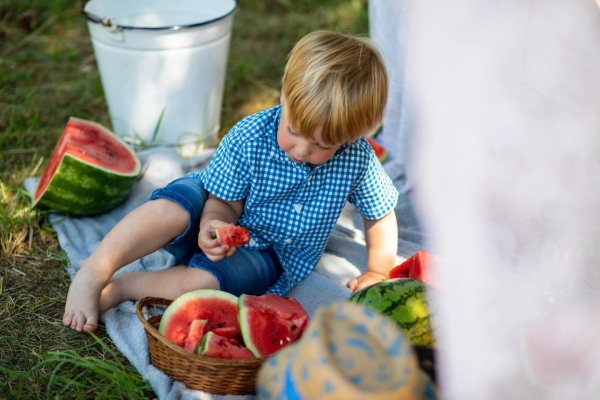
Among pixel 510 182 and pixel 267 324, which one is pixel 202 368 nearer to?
pixel 267 324

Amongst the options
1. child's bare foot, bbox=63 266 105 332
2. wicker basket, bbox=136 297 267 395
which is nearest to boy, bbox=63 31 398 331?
child's bare foot, bbox=63 266 105 332

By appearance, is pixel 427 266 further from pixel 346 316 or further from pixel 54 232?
pixel 54 232

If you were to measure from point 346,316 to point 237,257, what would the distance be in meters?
0.92

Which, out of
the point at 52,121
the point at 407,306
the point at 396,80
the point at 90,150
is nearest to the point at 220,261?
the point at 407,306

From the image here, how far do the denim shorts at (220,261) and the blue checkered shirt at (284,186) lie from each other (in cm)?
4

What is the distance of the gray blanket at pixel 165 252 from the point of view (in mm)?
1794

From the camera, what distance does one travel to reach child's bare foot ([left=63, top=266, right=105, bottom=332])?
6.18 ft

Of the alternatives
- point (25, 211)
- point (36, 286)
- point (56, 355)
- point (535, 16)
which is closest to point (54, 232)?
point (25, 211)

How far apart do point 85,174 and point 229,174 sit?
0.69 metres

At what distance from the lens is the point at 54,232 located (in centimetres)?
243

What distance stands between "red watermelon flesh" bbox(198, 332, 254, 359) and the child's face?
582 millimetres

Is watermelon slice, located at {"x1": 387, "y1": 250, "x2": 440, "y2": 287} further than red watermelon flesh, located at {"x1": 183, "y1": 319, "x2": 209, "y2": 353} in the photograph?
Yes

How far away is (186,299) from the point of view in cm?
177

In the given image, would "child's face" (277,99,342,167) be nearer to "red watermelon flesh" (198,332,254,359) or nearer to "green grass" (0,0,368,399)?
"red watermelon flesh" (198,332,254,359)
